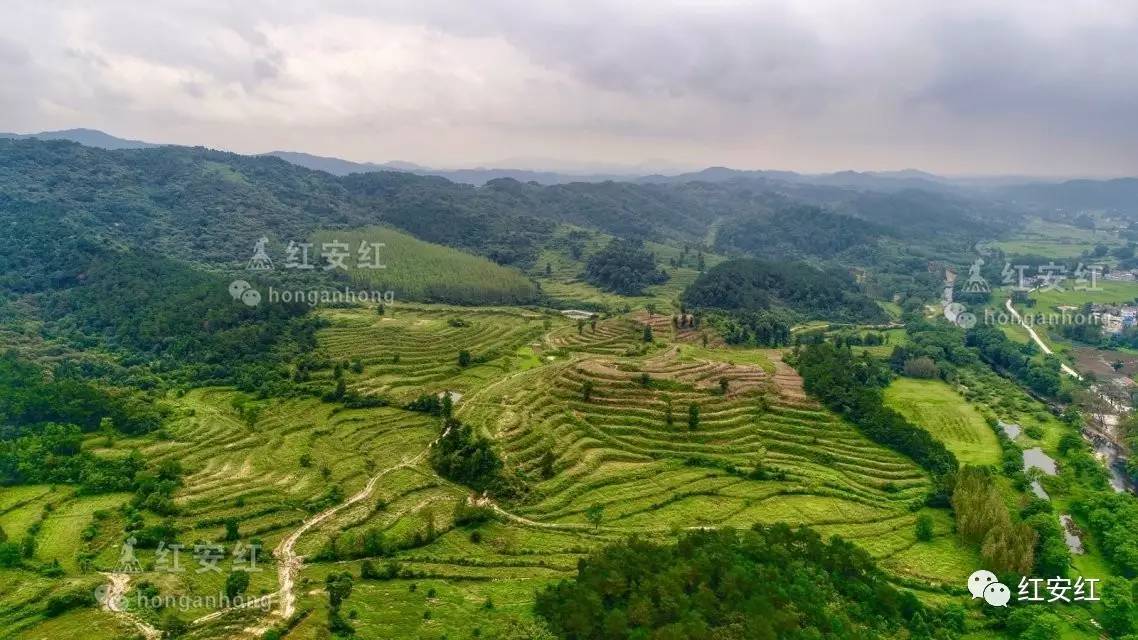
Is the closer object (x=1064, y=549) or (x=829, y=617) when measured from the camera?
(x=829, y=617)

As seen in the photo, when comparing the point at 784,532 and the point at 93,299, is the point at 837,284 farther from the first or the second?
the point at 93,299

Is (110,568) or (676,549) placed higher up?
(676,549)

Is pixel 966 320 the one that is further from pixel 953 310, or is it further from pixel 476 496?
pixel 476 496

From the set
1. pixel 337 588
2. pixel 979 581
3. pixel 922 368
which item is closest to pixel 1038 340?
pixel 922 368

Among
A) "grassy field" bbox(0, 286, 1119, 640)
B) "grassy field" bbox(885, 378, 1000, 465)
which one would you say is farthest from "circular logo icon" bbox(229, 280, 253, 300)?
"grassy field" bbox(885, 378, 1000, 465)

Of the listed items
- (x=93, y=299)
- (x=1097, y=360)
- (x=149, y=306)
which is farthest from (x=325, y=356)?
(x=1097, y=360)

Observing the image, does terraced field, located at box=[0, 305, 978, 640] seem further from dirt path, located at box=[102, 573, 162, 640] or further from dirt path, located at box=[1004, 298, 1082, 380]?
dirt path, located at box=[1004, 298, 1082, 380]

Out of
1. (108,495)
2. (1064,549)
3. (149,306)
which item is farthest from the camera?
(149,306)

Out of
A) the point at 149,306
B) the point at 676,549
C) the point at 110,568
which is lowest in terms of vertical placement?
the point at 110,568
